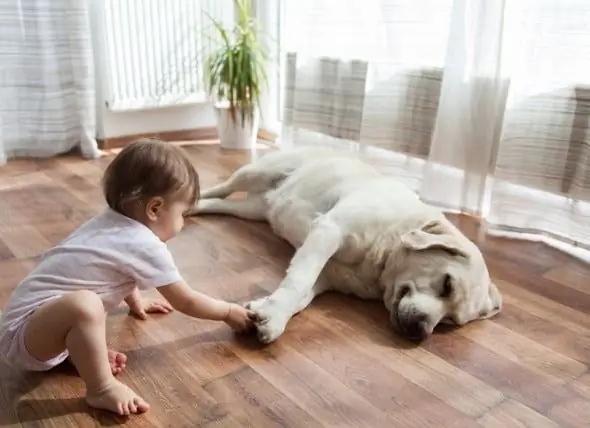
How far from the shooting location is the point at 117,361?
1479 mm

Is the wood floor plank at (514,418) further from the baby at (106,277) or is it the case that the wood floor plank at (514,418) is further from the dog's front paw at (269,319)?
the baby at (106,277)

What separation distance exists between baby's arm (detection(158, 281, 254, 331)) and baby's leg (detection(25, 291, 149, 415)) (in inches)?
7.2

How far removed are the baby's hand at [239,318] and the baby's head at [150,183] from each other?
0.27 m

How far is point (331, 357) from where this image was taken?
1562mm

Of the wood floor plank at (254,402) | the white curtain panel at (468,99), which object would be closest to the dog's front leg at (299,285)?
the wood floor plank at (254,402)

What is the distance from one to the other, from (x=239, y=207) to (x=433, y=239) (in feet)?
3.43

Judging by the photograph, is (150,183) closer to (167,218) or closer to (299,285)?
(167,218)

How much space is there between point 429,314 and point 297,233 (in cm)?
64

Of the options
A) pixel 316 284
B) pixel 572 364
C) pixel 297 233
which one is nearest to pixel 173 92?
pixel 297 233

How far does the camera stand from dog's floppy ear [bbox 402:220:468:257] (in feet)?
5.43

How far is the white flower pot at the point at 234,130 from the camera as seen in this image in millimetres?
3705

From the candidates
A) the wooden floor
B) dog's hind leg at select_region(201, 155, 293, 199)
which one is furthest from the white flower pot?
the wooden floor

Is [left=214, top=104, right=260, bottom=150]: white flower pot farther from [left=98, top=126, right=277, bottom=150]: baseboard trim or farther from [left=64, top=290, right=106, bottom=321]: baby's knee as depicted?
[left=64, top=290, right=106, bottom=321]: baby's knee

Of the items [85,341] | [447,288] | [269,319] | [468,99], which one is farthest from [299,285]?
[468,99]
